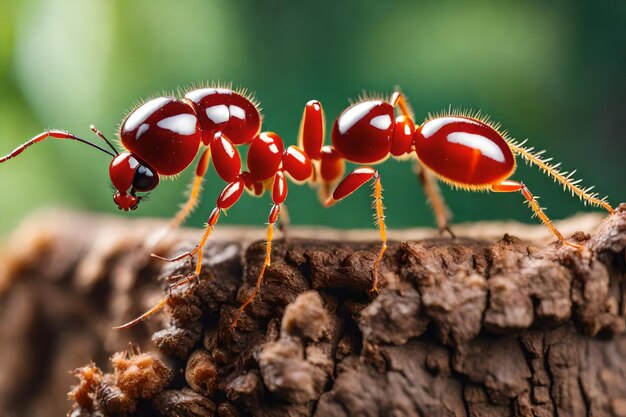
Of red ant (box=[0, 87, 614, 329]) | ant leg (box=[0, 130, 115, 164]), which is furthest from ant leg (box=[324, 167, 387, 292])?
ant leg (box=[0, 130, 115, 164])

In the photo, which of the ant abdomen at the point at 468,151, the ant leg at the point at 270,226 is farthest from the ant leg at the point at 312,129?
the ant abdomen at the point at 468,151

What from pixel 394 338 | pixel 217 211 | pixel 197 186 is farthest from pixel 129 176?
pixel 394 338

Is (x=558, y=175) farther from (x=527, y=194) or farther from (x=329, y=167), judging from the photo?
(x=329, y=167)

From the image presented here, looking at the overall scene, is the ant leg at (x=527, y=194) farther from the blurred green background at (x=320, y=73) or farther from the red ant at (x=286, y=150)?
the blurred green background at (x=320, y=73)

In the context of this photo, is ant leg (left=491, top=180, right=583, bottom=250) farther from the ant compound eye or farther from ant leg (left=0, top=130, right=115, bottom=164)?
ant leg (left=0, top=130, right=115, bottom=164)

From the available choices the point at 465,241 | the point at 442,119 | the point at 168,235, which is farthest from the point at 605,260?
the point at 168,235
